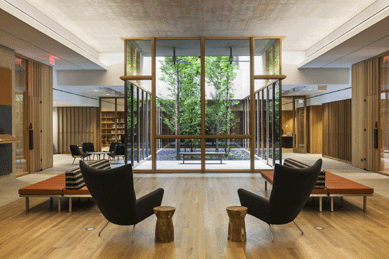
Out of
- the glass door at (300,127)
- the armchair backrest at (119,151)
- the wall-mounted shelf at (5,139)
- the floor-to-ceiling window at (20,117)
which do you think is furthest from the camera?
the glass door at (300,127)

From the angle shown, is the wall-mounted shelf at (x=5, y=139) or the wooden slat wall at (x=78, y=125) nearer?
the wall-mounted shelf at (x=5, y=139)

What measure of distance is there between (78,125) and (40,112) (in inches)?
322

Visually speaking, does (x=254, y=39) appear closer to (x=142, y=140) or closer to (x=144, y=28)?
(x=144, y=28)

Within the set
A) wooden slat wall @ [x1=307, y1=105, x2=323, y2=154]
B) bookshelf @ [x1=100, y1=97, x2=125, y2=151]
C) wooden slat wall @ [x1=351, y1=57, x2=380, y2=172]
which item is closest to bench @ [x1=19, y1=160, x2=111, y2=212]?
wooden slat wall @ [x1=351, y1=57, x2=380, y2=172]

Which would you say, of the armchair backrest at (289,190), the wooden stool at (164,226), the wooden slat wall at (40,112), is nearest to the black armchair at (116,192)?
the wooden stool at (164,226)

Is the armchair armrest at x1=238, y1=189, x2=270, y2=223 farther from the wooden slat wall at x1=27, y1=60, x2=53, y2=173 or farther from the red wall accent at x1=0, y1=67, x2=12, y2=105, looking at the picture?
the wooden slat wall at x1=27, y1=60, x2=53, y2=173

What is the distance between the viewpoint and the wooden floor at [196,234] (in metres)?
3.65

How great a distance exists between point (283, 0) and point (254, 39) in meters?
2.77

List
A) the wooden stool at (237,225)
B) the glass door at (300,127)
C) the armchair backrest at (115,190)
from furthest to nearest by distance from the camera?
the glass door at (300,127)
the wooden stool at (237,225)
the armchair backrest at (115,190)

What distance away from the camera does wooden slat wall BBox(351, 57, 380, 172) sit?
10094mm

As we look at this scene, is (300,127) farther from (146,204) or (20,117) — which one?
(146,204)

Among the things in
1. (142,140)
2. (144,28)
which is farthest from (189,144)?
(144,28)

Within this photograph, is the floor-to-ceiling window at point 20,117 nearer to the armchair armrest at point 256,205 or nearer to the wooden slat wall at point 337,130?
the armchair armrest at point 256,205

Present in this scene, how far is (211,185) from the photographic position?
25.4 ft
